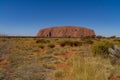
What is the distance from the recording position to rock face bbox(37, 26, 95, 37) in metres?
166

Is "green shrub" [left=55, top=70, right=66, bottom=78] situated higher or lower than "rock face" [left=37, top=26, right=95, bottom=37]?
lower

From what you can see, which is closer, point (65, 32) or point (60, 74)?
point (60, 74)

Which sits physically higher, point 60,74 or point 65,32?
point 65,32

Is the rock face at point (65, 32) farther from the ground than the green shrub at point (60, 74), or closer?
farther from the ground

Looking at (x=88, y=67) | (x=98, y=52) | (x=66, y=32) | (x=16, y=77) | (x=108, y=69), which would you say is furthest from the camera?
(x=66, y=32)

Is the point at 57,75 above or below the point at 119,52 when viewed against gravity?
below

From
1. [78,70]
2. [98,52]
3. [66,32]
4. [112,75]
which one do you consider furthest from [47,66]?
[66,32]

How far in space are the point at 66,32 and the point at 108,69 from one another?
163 meters

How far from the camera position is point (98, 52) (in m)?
12.5

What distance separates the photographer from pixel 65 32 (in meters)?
171

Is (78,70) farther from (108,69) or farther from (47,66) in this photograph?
(47,66)

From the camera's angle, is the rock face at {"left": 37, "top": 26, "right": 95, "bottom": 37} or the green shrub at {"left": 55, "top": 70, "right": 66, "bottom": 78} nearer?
the green shrub at {"left": 55, "top": 70, "right": 66, "bottom": 78}

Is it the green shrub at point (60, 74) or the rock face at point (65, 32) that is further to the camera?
the rock face at point (65, 32)

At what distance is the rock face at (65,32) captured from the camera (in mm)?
166375
